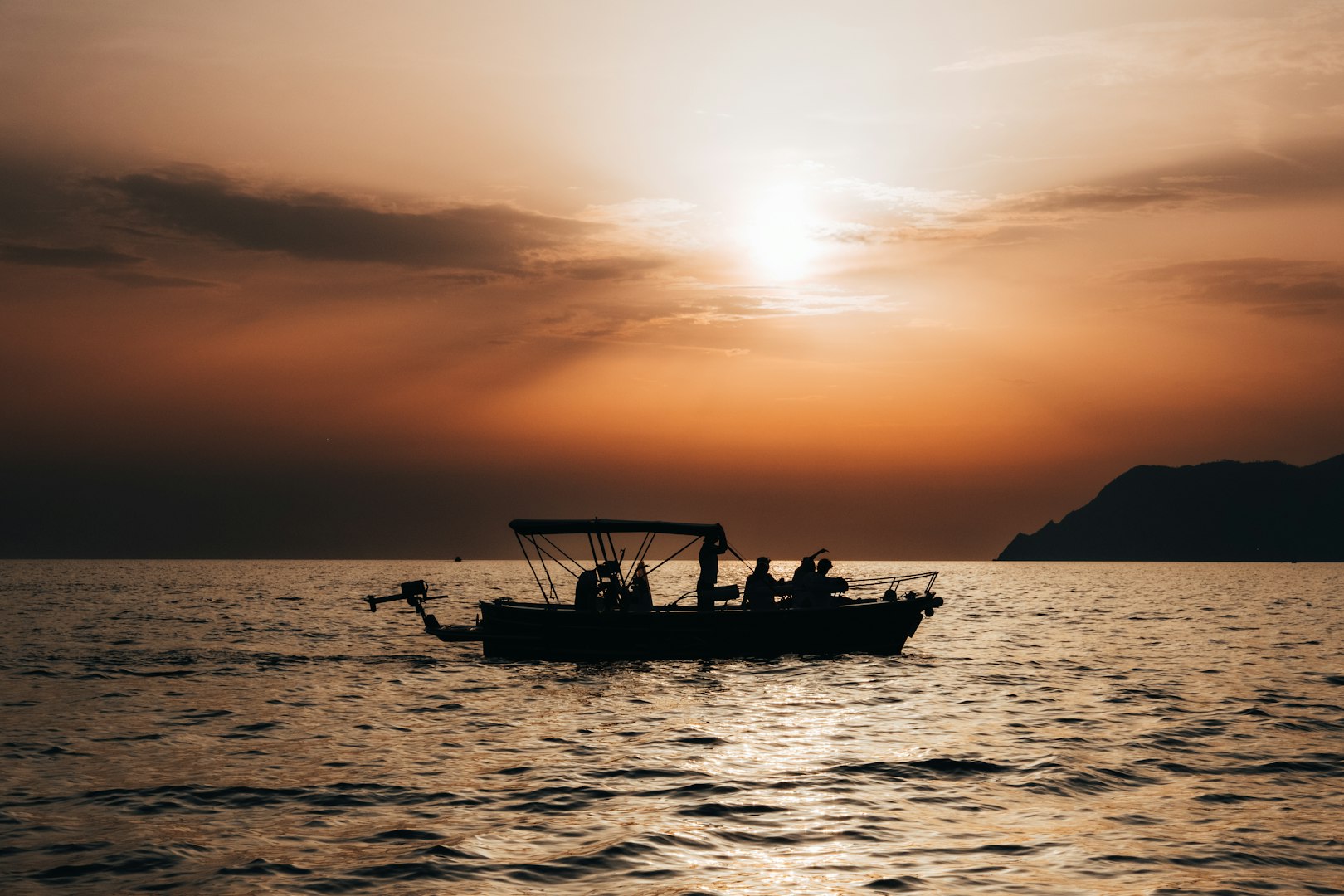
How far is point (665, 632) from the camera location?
1293 inches

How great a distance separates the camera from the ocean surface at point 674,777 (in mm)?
11812

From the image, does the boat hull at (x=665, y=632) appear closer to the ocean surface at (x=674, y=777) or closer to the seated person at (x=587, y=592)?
the seated person at (x=587, y=592)

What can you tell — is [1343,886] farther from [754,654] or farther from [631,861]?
[754,654]

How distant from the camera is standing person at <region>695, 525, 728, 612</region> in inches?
1335

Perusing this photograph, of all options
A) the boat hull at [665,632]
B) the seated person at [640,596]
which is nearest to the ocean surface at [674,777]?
the boat hull at [665,632]

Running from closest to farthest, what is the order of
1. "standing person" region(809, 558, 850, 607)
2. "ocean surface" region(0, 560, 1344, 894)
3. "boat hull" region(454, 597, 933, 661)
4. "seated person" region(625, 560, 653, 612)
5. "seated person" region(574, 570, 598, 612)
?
"ocean surface" region(0, 560, 1344, 894) < "boat hull" region(454, 597, 933, 661) < "seated person" region(574, 570, 598, 612) < "seated person" region(625, 560, 653, 612) < "standing person" region(809, 558, 850, 607)

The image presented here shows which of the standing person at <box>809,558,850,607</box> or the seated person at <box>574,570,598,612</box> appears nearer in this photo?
the seated person at <box>574,570,598,612</box>

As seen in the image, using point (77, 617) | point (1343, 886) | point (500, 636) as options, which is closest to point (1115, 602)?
point (500, 636)

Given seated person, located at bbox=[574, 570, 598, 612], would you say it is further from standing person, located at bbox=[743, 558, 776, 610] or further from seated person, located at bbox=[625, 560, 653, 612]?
standing person, located at bbox=[743, 558, 776, 610]

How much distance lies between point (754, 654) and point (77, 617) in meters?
51.6

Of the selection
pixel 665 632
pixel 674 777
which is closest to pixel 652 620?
pixel 665 632

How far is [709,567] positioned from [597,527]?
4.01 metres

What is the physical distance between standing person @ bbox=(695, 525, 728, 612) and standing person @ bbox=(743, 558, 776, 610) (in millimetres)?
1150

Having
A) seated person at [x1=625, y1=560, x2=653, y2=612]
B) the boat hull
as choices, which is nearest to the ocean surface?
the boat hull
